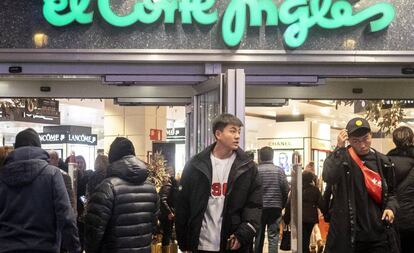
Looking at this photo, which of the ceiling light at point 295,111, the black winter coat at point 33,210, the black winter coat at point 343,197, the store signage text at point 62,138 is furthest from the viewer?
the store signage text at point 62,138

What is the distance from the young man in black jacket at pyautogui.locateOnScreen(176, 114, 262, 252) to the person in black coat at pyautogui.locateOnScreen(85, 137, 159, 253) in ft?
1.16

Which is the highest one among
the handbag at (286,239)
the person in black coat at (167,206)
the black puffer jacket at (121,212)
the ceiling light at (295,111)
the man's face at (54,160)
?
the ceiling light at (295,111)

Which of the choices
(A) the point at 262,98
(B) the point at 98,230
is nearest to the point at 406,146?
→ (B) the point at 98,230

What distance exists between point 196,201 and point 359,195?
3.85ft

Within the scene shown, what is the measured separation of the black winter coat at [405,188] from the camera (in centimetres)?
566

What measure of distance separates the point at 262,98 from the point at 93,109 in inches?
476

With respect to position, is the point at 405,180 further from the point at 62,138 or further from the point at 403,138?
the point at 62,138

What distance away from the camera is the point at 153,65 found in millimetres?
7395

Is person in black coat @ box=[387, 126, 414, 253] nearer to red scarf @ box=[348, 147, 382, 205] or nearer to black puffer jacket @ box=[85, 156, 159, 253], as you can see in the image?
red scarf @ box=[348, 147, 382, 205]

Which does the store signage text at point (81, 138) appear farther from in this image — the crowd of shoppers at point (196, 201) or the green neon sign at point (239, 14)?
the crowd of shoppers at point (196, 201)

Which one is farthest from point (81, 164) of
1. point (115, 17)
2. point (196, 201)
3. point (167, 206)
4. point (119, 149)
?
point (196, 201)

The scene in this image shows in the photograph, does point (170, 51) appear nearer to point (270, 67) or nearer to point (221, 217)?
point (270, 67)

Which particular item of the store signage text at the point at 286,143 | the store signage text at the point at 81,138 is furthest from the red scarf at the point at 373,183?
the store signage text at the point at 81,138

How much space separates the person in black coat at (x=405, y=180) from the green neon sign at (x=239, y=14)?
6.21 feet
